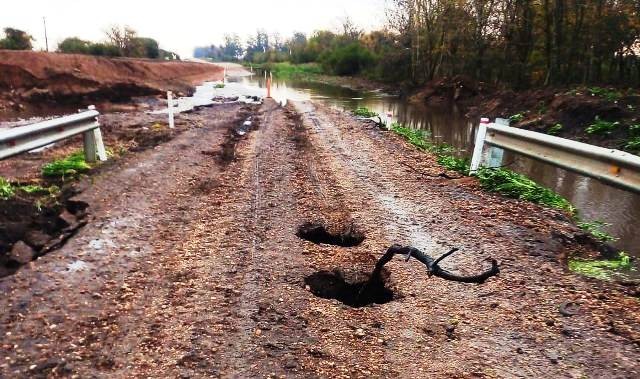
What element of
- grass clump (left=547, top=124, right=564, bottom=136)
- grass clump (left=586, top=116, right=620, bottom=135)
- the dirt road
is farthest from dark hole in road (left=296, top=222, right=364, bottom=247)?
grass clump (left=547, top=124, right=564, bottom=136)

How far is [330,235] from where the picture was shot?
5.16 metres

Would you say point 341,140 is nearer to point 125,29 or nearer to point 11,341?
point 11,341

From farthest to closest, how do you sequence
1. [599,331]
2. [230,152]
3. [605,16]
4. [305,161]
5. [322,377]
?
[605,16], [230,152], [305,161], [599,331], [322,377]

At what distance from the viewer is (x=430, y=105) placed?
2880 centimetres

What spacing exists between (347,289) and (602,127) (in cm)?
1261

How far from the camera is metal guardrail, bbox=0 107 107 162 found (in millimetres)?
5398

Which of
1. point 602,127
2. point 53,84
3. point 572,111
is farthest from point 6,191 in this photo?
point 53,84

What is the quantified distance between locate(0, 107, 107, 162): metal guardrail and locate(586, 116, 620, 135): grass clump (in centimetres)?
1328

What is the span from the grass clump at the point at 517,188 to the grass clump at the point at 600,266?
5.24ft

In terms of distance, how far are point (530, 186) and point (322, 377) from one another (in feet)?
16.9

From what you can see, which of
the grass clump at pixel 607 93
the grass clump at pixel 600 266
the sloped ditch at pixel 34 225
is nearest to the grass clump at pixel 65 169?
the sloped ditch at pixel 34 225

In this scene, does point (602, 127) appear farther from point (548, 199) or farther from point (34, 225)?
point (34, 225)

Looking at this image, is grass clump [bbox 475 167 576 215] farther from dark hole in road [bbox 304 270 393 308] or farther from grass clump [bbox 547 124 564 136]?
grass clump [bbox 547 124 564 136]

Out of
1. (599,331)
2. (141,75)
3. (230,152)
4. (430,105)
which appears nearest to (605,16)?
(430,105)
